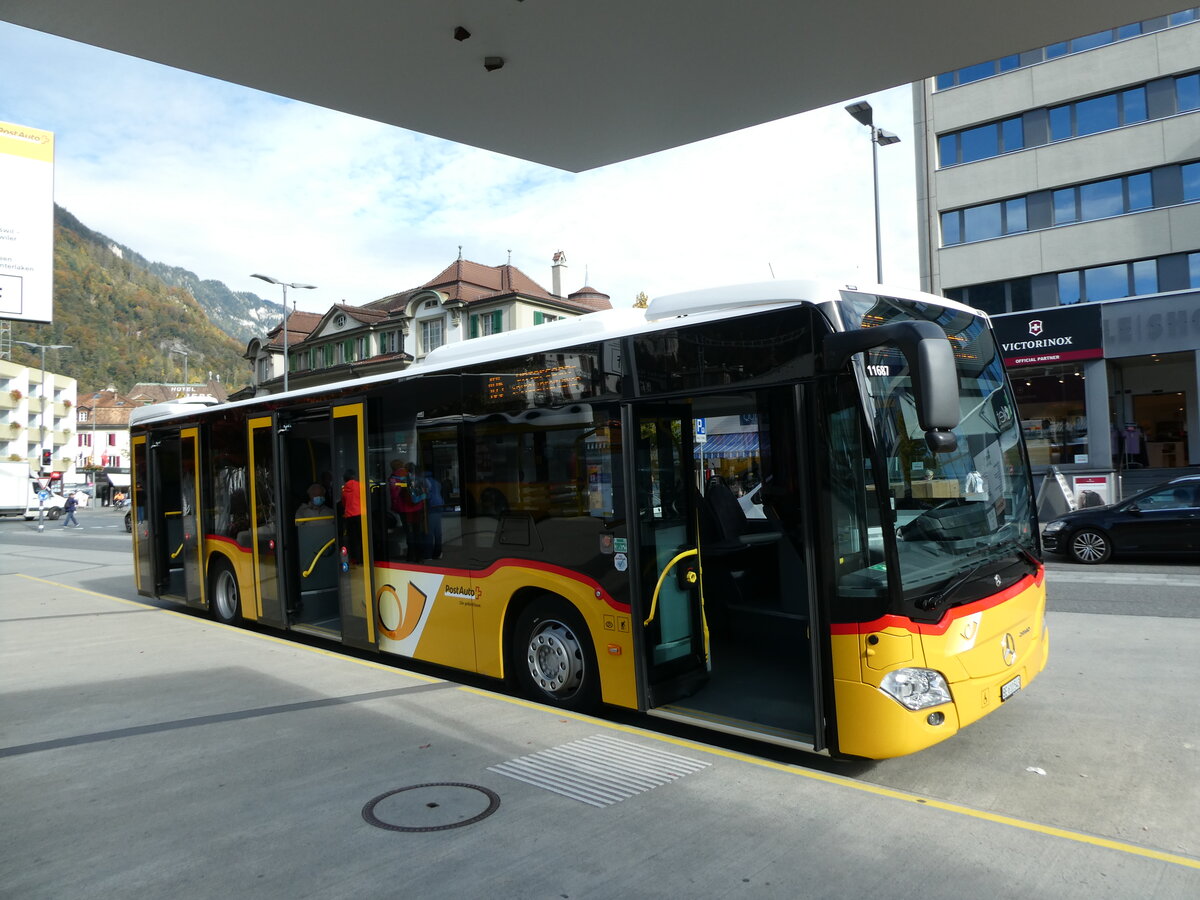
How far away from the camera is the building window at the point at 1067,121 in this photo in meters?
27.6

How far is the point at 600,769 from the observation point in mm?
5234

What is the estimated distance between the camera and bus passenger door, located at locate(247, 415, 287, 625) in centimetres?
998

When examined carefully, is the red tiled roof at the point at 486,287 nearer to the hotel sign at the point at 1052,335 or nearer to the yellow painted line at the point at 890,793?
the hotel sign at the point at 1052,335

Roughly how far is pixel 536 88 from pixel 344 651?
21.0 feet

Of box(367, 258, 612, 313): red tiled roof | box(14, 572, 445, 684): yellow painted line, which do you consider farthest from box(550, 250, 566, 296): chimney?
box(14, 572, 445, 684): yellow painted line


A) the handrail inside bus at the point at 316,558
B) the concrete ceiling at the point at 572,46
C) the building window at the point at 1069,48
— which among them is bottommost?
the handrail inside bus at the point at 316,558

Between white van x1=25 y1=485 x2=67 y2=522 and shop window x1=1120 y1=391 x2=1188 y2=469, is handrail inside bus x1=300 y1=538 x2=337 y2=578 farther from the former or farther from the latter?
white van x1=25 y1=485 x2=67 y2=522

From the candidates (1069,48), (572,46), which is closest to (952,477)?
(572,46)

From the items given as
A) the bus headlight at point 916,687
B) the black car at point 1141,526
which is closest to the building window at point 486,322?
the black car at point 1141,526

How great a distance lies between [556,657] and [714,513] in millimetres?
1917

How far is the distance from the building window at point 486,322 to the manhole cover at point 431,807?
4639 centimetres

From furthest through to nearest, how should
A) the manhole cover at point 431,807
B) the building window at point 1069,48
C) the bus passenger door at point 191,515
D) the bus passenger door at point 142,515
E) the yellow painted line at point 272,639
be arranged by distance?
the building window at point 1069,48 → the bus passenger door at point 142,515 → the bus passenger door at point 191,515 → the yellow painted line at point 272,639 → the manhole cover at point 431,807

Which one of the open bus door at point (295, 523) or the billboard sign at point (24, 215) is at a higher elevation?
the billboard sign at point (24, 215)

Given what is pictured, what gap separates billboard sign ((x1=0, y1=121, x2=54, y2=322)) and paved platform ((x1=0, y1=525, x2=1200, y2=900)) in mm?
2992
